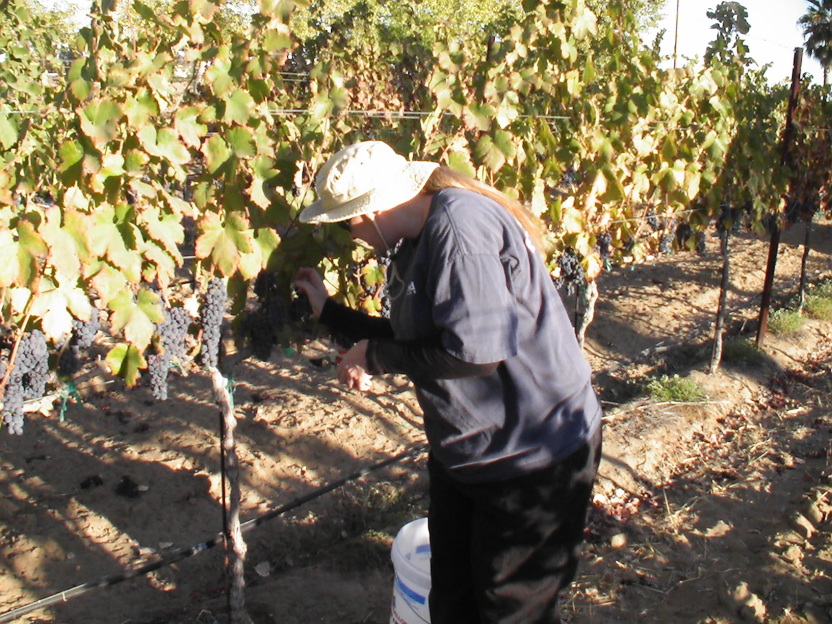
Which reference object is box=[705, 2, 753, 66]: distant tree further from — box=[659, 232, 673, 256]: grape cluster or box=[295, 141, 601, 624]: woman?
box=[295, 141, 601, 624]: woman

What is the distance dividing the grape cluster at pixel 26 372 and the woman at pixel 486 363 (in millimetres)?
1107

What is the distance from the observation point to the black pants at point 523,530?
1764 millimetres

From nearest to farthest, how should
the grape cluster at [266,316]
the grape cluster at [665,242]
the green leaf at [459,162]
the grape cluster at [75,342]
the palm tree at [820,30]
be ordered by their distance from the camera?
the grape cluster at [266,316] → the grape cluster at [75,342] → the green leaf at [459,162] → the grape cluster at [665,242] → the palm tree at [820,30]

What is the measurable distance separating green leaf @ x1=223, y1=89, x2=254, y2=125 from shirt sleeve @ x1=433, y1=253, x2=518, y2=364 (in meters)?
1.02

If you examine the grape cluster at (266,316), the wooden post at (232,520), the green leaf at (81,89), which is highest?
the green leaf at (81,89)

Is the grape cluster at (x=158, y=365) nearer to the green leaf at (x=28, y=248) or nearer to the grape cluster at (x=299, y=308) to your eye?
the grape cluster at (x=299, y=308)

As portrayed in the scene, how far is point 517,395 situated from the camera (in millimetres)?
1700

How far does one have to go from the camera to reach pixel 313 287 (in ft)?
7.65

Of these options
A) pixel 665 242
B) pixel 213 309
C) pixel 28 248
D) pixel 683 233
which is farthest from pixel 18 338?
pixel 683 233

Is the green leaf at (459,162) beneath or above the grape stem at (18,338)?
above

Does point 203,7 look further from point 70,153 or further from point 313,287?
point 313,287

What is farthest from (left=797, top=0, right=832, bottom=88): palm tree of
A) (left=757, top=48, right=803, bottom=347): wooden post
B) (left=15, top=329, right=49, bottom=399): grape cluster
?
(left=15, top=329, right=49, bottom=399): grape cluster

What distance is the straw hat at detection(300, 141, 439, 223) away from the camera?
172cm

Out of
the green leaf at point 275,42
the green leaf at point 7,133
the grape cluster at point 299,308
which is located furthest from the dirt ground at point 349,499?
the green leaf at point 275,42
